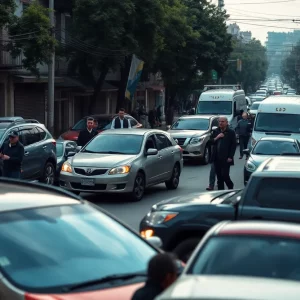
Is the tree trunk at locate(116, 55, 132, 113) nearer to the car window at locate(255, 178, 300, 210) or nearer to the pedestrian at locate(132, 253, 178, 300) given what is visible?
the car window at locate(255, 178, 300, 210)

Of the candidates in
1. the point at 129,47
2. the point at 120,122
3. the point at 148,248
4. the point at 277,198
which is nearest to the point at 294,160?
the point at 277,198

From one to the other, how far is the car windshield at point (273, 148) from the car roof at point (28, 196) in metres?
15.7

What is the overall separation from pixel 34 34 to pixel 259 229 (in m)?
25.4

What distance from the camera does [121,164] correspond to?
17.9m

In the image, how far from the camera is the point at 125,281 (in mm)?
5832

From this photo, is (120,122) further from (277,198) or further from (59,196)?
(59,196)

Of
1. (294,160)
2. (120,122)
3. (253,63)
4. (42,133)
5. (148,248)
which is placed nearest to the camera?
(148,248)

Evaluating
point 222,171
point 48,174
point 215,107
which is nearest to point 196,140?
point 48,174

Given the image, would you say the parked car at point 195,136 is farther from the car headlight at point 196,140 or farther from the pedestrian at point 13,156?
the pedestrian at point 13,156

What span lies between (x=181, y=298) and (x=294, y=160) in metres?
6.75

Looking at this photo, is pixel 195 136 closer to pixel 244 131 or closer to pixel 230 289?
pixel 244 131

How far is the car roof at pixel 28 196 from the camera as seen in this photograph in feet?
20.7

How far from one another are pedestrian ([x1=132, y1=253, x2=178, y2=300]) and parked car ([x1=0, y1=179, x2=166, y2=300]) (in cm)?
27

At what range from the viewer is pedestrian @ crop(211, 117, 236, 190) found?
1791 centimetres
